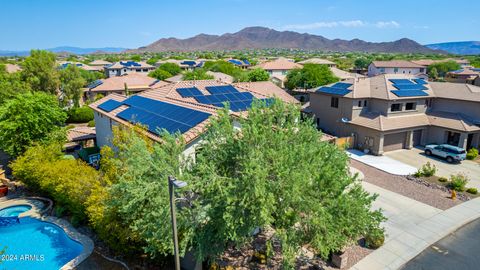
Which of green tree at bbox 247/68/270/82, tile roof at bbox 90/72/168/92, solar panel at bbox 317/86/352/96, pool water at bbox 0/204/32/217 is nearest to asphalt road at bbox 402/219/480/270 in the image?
solar panel at bbox 317/86/352/96

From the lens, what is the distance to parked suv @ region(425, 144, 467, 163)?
3021 centimetres

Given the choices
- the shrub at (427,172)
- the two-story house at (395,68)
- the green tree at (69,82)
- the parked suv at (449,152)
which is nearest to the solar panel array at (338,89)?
the parked suv at (449,152)

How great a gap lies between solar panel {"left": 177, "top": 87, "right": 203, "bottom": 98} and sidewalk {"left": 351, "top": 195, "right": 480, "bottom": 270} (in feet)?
68.2

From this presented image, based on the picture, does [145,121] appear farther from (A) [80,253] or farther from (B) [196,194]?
(B) [196,194]

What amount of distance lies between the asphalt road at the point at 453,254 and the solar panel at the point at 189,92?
22.4 m

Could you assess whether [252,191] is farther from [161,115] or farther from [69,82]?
[69,82]

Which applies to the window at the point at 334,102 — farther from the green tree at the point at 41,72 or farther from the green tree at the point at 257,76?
the green tree at the point at 41,72

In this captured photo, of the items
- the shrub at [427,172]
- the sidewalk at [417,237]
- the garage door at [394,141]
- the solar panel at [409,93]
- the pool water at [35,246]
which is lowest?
the pool water at [35,246]

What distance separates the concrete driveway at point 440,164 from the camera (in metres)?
27.6

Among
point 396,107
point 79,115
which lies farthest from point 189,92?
point 79,115

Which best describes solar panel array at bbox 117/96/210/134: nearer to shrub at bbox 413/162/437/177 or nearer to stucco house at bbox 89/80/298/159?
stucco house at bbox 89/80/298/159

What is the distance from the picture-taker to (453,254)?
54.1 ft

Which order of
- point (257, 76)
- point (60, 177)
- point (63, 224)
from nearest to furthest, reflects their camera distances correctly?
1. point (60, 177)
2. point (63, 224)
3. point (257, 76)

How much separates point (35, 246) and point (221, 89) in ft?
67.7
